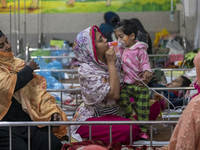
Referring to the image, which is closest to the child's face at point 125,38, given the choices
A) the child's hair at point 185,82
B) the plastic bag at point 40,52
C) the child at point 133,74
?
the child at point 133,74

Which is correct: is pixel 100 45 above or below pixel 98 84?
above

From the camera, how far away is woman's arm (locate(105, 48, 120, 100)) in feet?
8.11

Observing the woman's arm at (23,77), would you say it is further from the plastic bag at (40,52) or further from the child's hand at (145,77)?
the plastic bag at (40,52)

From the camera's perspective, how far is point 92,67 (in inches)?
100

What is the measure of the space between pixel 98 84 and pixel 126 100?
1.20ft

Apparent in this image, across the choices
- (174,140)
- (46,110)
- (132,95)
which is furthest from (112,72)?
(174,140)

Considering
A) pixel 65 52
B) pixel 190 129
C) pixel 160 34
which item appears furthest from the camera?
pixel 160 34

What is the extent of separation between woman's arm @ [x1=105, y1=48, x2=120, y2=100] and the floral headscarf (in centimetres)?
4

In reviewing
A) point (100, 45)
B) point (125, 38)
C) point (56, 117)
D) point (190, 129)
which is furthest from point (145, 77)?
point (190, 129)

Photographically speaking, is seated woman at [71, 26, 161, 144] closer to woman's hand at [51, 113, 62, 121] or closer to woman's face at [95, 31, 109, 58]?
woman's face at [95, 31, 109, 58]

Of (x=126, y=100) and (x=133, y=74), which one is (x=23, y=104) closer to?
(x=126, y=100)

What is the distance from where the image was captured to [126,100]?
2.73m

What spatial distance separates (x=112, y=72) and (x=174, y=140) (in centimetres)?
105

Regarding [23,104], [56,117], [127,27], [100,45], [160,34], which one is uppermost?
[160,34]
